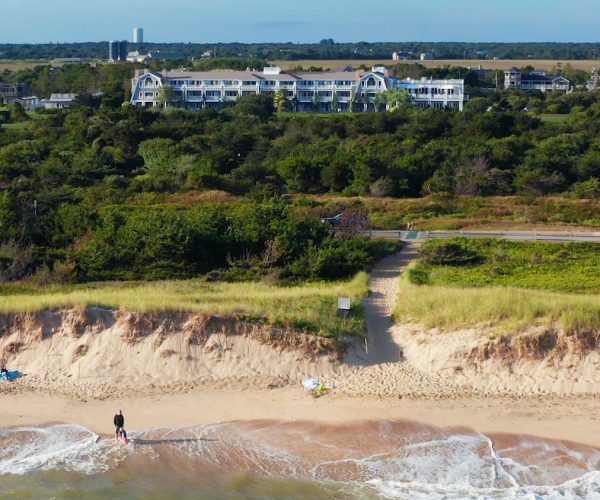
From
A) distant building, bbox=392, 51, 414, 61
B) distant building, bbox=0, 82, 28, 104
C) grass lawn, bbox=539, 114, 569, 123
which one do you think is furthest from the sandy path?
distant building, bbox=392, 51, 414, 61

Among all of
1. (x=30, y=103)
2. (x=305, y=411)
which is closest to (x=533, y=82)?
(x=30, y=103)

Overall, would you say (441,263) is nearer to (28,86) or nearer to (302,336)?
(302,336)

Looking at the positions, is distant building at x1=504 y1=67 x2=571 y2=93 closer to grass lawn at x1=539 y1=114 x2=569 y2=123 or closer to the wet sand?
grass lawn at x1=539 y1=114 x2=569 y2=123

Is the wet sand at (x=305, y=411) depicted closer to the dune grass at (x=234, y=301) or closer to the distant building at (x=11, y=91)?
the dune grass at (x=234, y=301)

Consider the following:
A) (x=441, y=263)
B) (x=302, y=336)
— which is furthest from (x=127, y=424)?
(x=441, y=263)

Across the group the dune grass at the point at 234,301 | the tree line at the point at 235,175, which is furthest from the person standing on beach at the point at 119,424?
the tree line at the point at 235,175

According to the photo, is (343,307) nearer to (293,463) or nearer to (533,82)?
(293,463)
